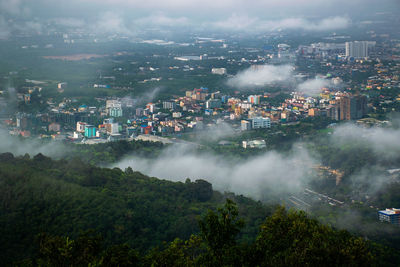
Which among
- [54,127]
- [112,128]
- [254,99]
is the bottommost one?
[112,128]

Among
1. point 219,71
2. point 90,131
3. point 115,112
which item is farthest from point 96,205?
point 219,71

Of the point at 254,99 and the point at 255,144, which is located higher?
the point at 254,99

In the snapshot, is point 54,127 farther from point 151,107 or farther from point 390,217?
point 390,217

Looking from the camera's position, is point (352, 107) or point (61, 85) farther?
point (61, 85)

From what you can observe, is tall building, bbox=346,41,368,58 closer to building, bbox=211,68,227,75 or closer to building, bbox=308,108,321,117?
building, bbox=211,68,227,75

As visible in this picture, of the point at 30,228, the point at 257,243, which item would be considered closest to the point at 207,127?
the point at 30,228

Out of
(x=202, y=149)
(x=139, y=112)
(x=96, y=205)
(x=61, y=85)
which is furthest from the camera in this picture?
(x=61, y=85)
